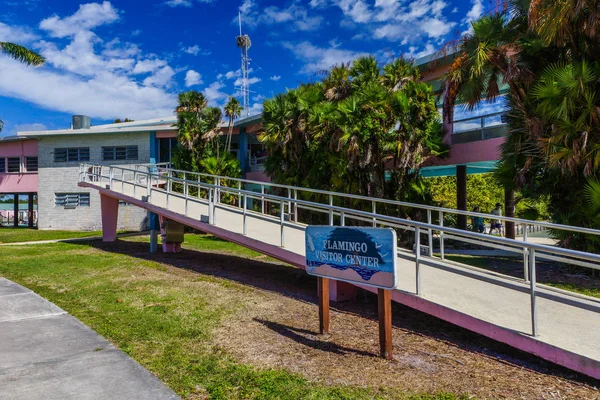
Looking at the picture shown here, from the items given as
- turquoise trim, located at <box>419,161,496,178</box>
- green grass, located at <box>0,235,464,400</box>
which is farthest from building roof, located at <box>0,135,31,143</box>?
turquoise trim, located at <box>419,161,496,178</box>

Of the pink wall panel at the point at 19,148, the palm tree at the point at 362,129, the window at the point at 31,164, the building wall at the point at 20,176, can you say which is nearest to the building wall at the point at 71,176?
the pink wall panel at the point at 19,148

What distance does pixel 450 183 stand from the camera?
36.4 meters

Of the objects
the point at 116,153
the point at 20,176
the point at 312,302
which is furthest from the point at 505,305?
the point at 20,176


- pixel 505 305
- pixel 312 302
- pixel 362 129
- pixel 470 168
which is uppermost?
pixel 362 129

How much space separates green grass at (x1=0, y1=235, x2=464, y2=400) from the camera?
405 centimetres

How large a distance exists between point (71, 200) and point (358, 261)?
87.7 ft

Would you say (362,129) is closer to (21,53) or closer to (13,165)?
(21,53)

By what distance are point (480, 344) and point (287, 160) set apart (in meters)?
14.1

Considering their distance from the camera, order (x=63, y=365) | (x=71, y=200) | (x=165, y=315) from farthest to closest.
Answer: (x=71, y=200) < (x=165, y=315) < (x=63, y=365)

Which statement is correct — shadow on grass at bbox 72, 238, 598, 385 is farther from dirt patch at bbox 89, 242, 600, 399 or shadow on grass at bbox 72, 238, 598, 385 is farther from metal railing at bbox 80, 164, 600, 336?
metal railing at bbox 80, 164, 600, 336

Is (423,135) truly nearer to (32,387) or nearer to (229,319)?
(229,319)

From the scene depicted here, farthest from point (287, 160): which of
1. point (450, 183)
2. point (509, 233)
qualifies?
point (450, 183)

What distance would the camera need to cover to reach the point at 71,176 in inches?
1068

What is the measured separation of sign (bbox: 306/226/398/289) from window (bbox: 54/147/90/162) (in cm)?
2553
